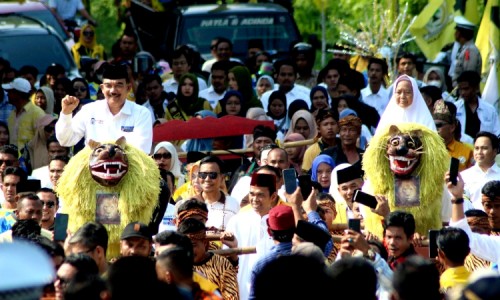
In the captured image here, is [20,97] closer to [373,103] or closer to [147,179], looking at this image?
[373,103]

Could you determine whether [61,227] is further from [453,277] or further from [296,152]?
[296,152]

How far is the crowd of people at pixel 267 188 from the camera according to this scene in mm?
7070

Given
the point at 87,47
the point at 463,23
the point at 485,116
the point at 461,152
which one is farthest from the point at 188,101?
the point at 87,47

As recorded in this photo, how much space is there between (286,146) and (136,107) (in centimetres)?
324

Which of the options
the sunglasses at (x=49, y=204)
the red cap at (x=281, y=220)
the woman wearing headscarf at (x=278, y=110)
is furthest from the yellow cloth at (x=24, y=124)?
the red cap at (x=281, y=220)

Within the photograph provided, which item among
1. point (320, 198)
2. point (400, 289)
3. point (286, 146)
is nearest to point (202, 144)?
point (286, 146)

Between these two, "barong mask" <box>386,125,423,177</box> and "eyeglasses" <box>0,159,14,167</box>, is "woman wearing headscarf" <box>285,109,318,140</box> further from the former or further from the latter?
"barong mask" <box>386,125,423,177</box>

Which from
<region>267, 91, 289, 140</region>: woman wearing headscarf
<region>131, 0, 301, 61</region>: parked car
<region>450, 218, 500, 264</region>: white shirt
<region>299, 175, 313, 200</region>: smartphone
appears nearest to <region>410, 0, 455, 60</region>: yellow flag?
<region>131, 0, 301, 61</region>: parked car

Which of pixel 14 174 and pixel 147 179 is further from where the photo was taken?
pixel 14 174

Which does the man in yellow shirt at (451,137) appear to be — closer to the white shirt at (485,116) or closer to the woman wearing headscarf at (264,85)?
the white shirt at (485,116)

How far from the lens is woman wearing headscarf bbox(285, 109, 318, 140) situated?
1545 cm

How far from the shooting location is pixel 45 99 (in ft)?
55.8

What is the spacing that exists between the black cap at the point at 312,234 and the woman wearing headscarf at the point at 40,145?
6328 millimetres

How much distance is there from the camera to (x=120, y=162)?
36.1ft
